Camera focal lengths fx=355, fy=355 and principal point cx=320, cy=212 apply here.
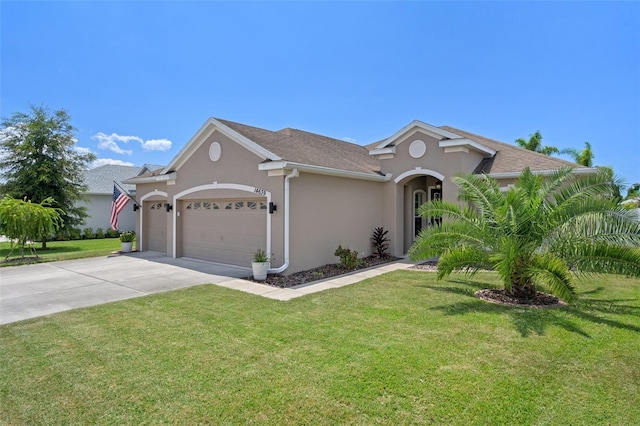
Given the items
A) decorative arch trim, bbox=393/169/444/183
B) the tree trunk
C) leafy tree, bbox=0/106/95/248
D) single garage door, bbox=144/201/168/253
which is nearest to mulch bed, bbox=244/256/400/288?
decorative arch trim, bbox=393/169/444/183

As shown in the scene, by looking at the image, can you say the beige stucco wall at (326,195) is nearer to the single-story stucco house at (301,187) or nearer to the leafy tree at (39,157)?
the single-story stucco house at (301,187)

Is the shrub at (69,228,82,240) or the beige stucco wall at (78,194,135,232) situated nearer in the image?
the shrub at (69,228,82,240)

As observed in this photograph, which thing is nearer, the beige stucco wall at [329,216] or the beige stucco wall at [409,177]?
A: the beige stucco wall at [329,216]

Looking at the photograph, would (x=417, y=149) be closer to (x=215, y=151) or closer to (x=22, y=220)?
(x=215, y=151)

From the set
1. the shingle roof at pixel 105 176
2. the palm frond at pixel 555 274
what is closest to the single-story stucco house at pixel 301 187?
the palm frond at pixel 555 274

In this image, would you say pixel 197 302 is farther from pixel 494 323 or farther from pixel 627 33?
pixel 627 33

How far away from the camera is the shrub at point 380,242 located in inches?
556

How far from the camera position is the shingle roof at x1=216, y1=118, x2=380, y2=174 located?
38.1ft

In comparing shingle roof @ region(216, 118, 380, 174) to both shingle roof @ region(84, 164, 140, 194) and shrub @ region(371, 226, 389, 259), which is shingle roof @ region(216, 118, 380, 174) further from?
shingle roof @ region(84, 164, 140, 194)

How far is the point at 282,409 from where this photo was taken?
12.0 ft

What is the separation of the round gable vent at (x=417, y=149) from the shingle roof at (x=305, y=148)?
5.28 feet

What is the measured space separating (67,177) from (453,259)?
71.3 ft

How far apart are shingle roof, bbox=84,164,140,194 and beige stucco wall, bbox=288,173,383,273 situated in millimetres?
21162

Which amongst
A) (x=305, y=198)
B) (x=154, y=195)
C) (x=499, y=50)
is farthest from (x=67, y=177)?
(x=499, y=50)
